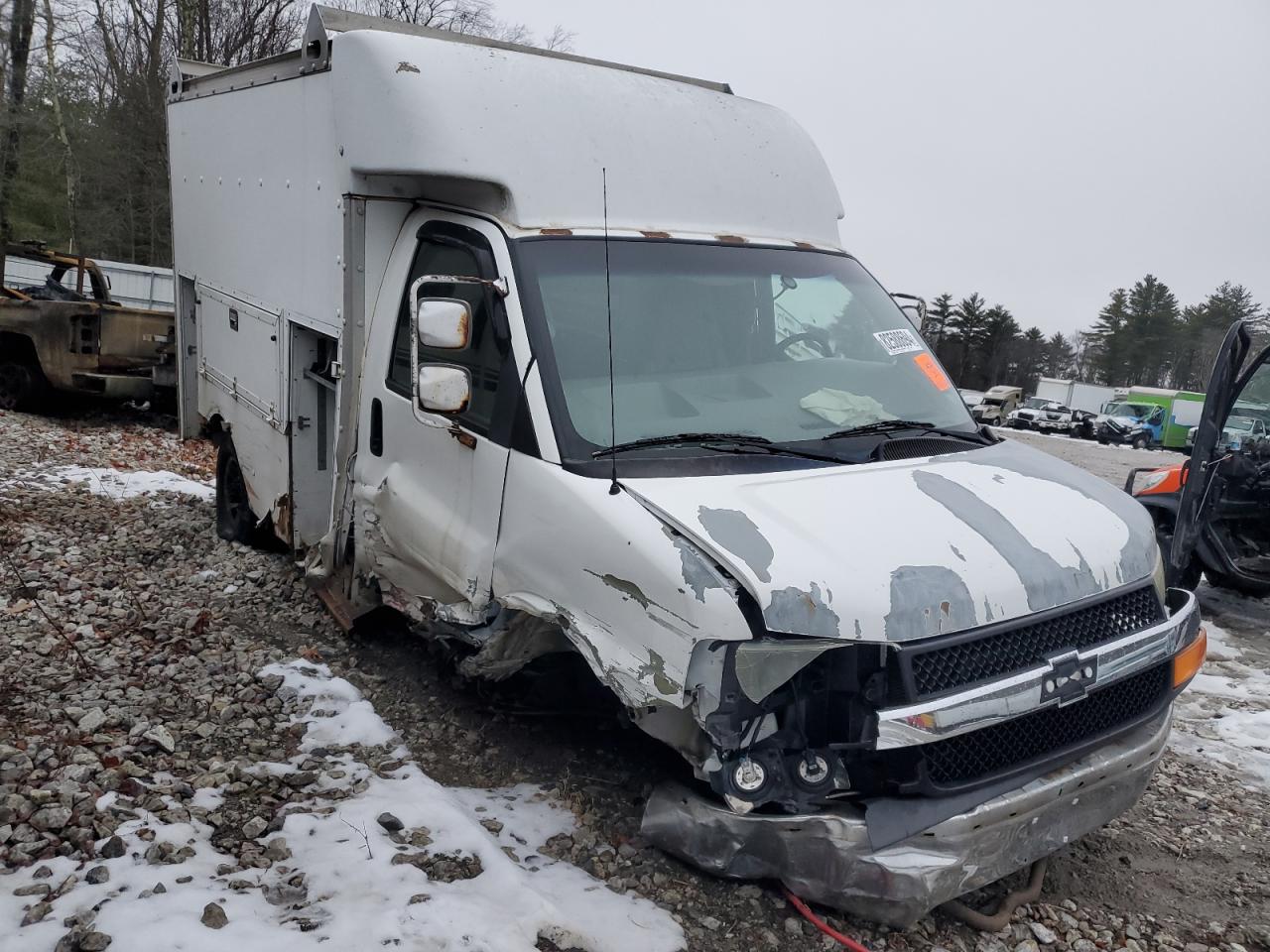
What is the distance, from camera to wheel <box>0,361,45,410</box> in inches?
474

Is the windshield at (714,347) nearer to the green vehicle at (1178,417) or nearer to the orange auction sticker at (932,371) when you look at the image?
the orange auction sticker at (932,371)

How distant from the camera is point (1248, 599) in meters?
8.41

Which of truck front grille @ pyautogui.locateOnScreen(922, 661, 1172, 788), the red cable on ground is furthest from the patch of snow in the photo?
the red cable on ground

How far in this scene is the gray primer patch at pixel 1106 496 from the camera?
3.40 meters

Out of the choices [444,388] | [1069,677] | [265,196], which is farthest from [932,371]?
[265,196]

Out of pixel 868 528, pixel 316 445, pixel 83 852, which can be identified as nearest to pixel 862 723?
pixel 868 528

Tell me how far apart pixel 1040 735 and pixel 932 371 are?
178 cm

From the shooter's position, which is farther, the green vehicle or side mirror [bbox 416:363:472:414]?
the green vehicle

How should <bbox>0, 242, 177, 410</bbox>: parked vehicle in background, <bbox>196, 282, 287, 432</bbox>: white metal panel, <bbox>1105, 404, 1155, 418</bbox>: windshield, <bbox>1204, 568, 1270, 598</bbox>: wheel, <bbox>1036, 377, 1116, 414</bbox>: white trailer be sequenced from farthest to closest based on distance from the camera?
<bbox>1036, 377, 1116, 414</bbox>: white trailer < <bbox>1105, 404, 1155, 418</bbox>: windshield < <bbox>0, 242, 177, 410</bbox>: parked vehicle in background < <bbox>1204, 568, 1270, 598</bbox>: wheel < <bbox>196, 282, 287, 432</bbox>: white metal panel

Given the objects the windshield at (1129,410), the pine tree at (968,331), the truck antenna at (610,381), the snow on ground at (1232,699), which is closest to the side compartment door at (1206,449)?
the snow on ground at (1232,699)

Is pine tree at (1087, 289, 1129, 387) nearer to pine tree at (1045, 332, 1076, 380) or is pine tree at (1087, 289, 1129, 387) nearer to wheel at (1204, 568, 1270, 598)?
pine tree at (1045, 332, 1076, 380)

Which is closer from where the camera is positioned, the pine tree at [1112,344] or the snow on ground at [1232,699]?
the snow on ground at [1232,699]

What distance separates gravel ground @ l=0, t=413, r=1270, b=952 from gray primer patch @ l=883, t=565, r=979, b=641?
0.98m

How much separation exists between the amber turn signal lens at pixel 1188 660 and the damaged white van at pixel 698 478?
2 cm
